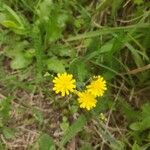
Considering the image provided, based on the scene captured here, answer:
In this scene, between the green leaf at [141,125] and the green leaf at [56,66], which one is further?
the green leaf at [56,66]

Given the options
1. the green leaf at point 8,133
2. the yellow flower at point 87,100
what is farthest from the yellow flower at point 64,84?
the green leaf at point 8,133

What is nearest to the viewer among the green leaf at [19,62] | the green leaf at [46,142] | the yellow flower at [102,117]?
the green leaf at [46,142]

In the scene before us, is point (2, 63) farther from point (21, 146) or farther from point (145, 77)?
point (145, 77)

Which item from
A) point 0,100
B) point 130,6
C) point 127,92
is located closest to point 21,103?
point 0,100

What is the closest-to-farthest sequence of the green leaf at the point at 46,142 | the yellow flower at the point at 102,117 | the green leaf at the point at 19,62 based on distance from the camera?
the green leaf at the point at 46,142
the yellow flower at the point at 102,117
the green leaf at the point at 19,62

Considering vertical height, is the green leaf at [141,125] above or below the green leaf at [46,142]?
below

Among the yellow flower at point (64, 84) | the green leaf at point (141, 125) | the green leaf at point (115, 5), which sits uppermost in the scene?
the green leaf at point (115, 5)

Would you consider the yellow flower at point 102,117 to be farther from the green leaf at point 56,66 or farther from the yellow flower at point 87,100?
the green leaf at point 56,66
